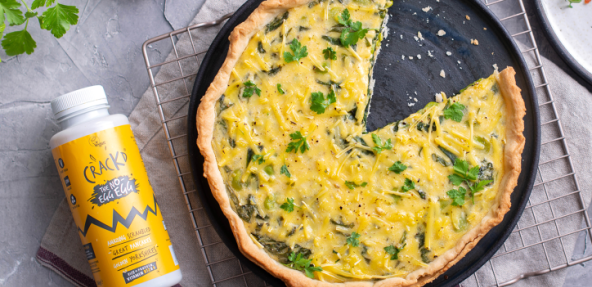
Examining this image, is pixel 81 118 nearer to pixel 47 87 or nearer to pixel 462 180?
pixel 47 87

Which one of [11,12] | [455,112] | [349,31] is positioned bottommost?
[455,112]

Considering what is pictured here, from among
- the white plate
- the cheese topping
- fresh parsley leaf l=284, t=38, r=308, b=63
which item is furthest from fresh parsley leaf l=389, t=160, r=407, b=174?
the white plate

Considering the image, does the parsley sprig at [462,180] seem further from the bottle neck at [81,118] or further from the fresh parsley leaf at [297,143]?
the bottle neck at [81,118]

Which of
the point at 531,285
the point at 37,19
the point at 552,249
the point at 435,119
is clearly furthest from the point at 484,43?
the point at 37,19

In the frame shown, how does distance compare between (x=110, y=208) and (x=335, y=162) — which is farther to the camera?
(x=335, y=162)

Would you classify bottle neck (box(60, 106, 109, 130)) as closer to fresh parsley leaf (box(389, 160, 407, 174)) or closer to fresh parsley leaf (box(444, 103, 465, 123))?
fresh parsley leaf (box(389, 160, 407, 174))

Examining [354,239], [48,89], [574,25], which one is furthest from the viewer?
[574,25]

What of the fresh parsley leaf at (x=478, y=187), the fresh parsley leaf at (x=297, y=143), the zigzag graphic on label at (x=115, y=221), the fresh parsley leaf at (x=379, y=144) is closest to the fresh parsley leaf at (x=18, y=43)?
the zigzag graphic on label at (x=115, y=221)

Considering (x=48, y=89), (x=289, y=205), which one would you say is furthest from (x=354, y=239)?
(x=48, y=89)
